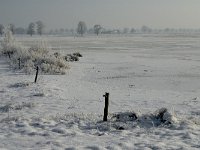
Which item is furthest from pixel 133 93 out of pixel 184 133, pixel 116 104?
pixel 184 133

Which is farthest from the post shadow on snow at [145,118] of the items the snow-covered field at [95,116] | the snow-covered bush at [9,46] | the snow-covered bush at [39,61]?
the snow-covered bush at [9,46]

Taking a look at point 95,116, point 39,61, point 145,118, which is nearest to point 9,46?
point 39,61

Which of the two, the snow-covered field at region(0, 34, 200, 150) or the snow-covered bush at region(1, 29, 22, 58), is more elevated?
the snow-covered bush at region(1, 29, 22, 58)

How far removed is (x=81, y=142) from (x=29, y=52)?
100ft

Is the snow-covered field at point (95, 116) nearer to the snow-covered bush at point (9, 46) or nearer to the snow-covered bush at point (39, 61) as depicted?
the snow-covered bush at point (39, 61)

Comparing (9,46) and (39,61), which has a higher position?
(9,46)

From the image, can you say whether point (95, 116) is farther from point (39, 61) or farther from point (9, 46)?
point (9, 46)

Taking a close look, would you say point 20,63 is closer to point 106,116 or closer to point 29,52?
point 29,52

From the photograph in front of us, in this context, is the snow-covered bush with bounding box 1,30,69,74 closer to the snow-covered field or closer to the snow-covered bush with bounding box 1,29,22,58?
the snow-covered bush with bounding box 1,29,22,58

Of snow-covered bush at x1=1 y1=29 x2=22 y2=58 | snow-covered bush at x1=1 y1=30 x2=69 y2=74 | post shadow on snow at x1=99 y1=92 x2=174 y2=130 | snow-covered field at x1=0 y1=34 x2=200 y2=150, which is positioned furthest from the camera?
snow-covered bush at x1=1 y1=29 x2=22 y2=58

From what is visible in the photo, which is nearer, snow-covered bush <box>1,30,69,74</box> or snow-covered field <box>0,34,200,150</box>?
snow-covered field <box>0,34,200,150</box>

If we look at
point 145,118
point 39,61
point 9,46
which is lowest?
point 39,61

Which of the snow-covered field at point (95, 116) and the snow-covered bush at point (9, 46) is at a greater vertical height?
the snow-covered bush at point (9, 46)

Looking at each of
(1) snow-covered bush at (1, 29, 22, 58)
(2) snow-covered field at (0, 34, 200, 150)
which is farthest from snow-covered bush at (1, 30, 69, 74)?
(2) snow-covered field at (0, 34, 200, 150)
